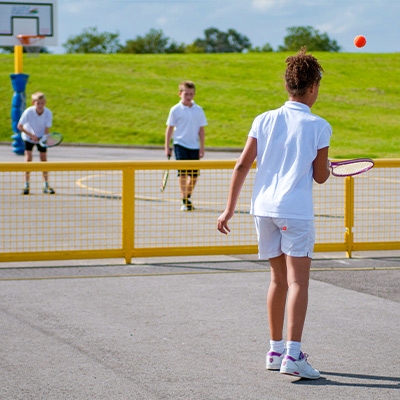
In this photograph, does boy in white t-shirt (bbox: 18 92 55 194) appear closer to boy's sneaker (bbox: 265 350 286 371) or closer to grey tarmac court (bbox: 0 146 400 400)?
grey tarmac court (bbox: 0 146 400 400)

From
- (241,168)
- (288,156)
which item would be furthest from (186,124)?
(288,156)

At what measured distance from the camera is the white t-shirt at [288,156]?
4.35m

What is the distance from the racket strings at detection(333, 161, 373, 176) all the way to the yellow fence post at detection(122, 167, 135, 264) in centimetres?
336

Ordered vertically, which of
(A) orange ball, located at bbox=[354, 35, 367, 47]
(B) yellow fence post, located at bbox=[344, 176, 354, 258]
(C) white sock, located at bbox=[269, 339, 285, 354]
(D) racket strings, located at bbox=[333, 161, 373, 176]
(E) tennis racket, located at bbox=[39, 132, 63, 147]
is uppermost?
(A) orange ball, located at bbox=[354, 35, 367, 47]

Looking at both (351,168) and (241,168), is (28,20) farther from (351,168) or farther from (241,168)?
(241,168)

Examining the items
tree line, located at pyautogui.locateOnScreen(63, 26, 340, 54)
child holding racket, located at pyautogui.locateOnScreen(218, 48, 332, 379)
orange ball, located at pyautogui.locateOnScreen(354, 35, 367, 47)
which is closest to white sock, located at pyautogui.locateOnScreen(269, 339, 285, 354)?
child holding racket, located at pyautogui.locateOnScreen(218, 48, 332, 379)

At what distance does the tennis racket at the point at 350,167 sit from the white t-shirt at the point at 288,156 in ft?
1.59

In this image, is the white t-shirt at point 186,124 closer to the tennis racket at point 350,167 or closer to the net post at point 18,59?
the tennis racket at point 350,167

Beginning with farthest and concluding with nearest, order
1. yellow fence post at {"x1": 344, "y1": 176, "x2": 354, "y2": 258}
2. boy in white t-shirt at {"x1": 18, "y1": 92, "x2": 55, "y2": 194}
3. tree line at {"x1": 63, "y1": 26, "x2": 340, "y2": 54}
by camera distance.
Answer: tree line at {"x1": 63, "y1": 26, "x2": 340, "y2": 54}
boy in white t-shirt at {"x1": 18, "y1": 92, "x2": 55, "y2": 194}
yellow fence post at {"x1": 344, "y1": 176, "x2": 354, "y2": 258}

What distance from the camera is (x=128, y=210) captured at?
7.91 metres

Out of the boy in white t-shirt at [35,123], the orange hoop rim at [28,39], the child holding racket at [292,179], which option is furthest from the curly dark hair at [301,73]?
the orange hoop rim at [28,39]

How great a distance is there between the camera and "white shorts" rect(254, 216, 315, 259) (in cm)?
438

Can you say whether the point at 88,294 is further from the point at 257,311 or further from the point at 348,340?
the point at 348,340

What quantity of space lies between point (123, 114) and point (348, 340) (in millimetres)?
39038
